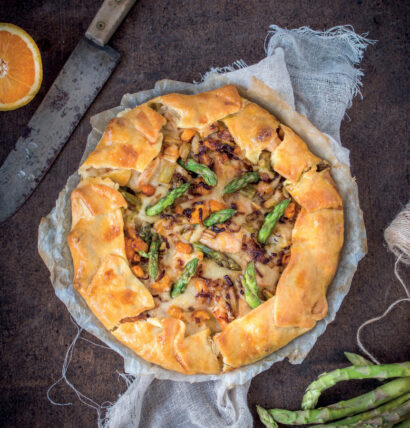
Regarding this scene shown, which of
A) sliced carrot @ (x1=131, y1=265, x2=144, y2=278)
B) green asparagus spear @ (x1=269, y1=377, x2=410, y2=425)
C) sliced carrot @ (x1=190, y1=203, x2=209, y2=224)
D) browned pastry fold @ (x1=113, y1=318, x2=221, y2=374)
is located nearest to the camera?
browned pastry fold @ (x1=113, y1=318, x2=221, y2=374)

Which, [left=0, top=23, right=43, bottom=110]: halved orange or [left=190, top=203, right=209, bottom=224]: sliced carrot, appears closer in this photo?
[left=190, top=203, right=209, bottom=224]: sliced carrot

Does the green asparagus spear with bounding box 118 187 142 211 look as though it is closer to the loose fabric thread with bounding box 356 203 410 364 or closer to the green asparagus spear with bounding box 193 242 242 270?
the green asparagus spear with bounding box 193 242 242 270

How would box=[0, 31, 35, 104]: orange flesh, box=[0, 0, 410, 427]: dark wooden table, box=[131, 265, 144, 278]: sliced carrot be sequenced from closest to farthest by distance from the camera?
box=[131, 265, 144, 278]: sliced carrot → box=[0, 31, 35, 104]: orange flesh → box=[0, 0, 410, 427]: dark wooden table

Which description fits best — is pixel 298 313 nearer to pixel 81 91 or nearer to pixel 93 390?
pixel 93 390

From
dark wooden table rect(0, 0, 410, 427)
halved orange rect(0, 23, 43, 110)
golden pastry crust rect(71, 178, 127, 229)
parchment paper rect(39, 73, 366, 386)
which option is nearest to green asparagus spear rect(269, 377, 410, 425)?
dark wooden table rect(0, 0, 410, 427)

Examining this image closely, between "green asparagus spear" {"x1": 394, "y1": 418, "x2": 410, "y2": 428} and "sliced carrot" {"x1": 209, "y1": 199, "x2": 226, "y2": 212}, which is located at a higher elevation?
"sliced carrot" {"x1": 209, "y1": 199, "x2": 226, "y2": 212}

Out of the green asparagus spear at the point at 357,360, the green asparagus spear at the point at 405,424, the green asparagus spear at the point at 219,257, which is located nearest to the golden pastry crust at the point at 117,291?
the green asparagus spear at the point at 219,257
